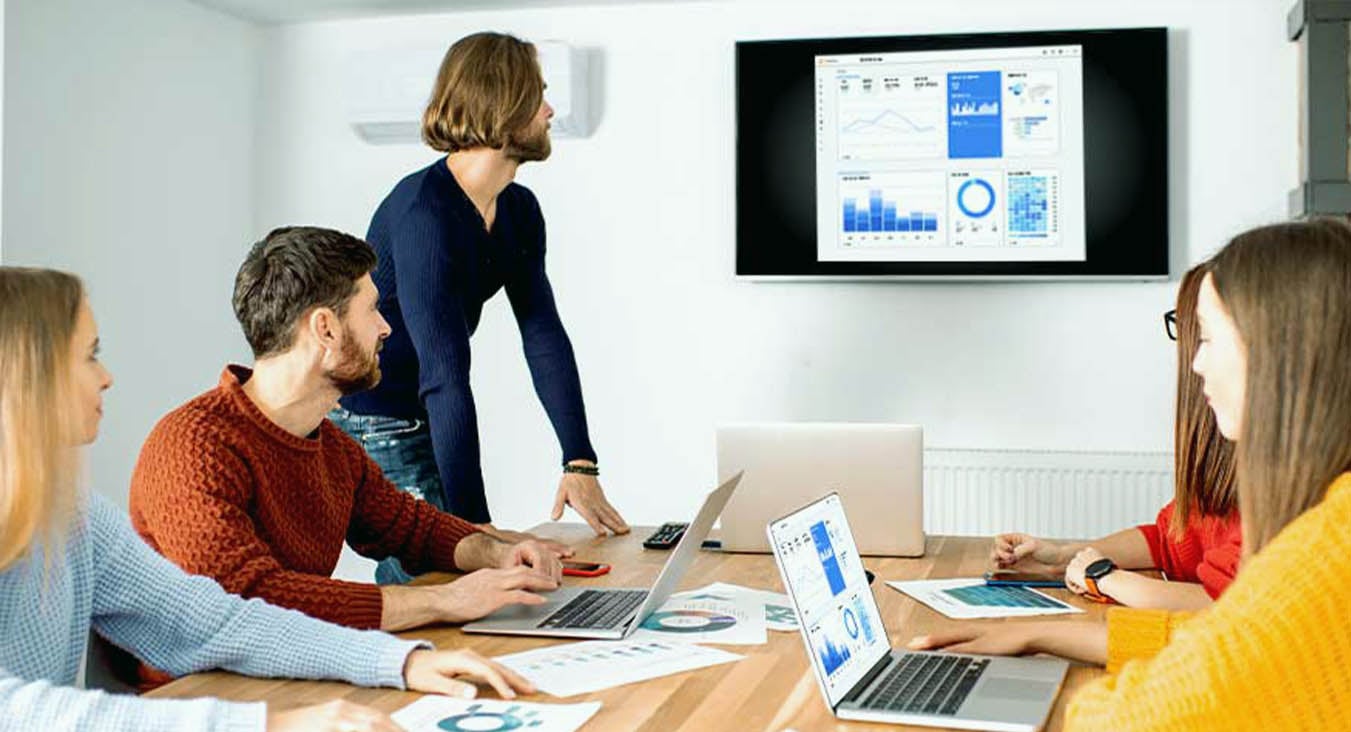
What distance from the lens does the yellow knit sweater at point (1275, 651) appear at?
46.5 inches

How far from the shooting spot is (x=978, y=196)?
4152 millimetres

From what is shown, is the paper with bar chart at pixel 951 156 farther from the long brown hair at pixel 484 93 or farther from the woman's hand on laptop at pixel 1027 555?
the woman's hand on laptop at pixel 1027 555

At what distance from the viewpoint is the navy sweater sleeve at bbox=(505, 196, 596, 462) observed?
3000 mm

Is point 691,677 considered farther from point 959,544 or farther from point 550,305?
point 550,305

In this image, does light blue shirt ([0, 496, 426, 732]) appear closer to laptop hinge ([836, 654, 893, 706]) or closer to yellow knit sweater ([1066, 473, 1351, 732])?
laptop hinge ([836, 654, 893, 706])

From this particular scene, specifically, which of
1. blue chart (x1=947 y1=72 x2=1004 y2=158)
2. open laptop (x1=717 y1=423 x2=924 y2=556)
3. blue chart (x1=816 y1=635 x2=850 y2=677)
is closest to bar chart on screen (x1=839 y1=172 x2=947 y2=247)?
blue chart (x1=947 y1=72 x2=1004 y2=158)

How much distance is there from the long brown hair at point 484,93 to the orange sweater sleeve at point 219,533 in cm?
95

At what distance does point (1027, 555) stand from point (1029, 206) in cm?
194

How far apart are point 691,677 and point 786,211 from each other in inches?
108

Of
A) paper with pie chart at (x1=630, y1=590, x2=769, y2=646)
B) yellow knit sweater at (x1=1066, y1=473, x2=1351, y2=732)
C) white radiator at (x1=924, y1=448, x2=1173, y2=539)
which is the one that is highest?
yellow knit sweater at (x1=1066, y1=473, x2=1351, y2=732)

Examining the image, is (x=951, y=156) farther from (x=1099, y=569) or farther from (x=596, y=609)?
(x=596, y=609)

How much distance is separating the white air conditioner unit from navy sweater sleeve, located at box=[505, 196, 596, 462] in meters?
1.42

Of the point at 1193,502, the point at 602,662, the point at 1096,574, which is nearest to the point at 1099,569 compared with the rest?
the point at 1096,574

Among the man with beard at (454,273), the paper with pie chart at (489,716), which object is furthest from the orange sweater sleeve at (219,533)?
the man with beard at (454,273)
